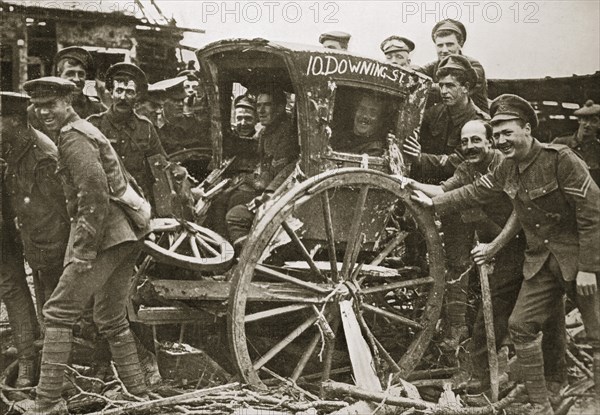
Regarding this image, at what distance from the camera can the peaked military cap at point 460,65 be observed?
4340 mm

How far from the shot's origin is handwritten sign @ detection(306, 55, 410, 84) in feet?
12.3

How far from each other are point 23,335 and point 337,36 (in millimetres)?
3035

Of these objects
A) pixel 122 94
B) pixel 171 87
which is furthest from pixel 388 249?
pixel 171 87

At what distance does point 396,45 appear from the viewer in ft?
15.3

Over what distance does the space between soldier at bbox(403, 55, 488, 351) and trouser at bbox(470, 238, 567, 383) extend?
19 cm

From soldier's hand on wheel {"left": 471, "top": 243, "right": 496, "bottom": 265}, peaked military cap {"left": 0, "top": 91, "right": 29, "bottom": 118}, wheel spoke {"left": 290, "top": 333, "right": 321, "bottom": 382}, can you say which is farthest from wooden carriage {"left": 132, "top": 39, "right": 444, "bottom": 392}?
peaked military cap {"left": 0, "top": 91, "right": 29, "bottom": 118}

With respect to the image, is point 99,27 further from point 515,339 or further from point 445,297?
point 515,339

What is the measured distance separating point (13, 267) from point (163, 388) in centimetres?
129

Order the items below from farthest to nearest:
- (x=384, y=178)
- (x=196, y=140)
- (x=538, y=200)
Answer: (x=196, y=140), (x=384, y=178), (x=538, y=200)

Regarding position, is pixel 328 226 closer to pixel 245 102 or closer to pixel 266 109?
pixel 266 109

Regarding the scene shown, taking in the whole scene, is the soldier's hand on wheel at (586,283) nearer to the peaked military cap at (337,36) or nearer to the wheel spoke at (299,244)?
the wheel spoke at (299,244)

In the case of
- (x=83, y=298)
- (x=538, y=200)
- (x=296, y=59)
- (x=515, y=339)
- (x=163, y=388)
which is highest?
(x=296, y=59)

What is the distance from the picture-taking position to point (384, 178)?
3846 mm

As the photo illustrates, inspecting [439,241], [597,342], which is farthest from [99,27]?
[597,342]
